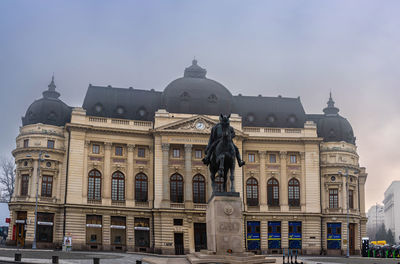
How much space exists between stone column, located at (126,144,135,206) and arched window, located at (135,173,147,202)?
62 cm

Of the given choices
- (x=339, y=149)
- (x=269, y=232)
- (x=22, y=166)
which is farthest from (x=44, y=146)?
(x=339, y=149)

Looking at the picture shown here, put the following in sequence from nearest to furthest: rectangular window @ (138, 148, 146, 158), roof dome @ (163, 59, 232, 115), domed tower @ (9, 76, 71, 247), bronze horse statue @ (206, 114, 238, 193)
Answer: bronze horse statue @ (206, 114, 238, 193) < domed tower @ (9, 76, 71, 247) < rectangular window @ (138, 148, 146, 158) < roof dome @ (163, 59, 232, 115)

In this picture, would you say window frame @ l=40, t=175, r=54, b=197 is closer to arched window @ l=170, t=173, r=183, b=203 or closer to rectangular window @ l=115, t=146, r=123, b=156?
rectangular window @ l=115, t=146, r=123, b=156

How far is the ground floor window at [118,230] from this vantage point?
71375mm

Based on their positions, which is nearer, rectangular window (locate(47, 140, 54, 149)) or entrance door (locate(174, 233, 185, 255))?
entrance door (locate(174, 233, 185, 255))

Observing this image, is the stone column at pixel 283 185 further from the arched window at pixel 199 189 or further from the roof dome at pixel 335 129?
the arched window at pixel 199 189

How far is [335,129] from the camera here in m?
81.1

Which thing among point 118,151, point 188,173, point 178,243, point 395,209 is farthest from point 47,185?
point 395,209

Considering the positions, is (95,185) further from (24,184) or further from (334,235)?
(334,235)

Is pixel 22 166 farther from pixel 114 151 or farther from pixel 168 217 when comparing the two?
pixel 168 217

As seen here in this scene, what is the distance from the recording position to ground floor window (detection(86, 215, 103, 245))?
230 ft

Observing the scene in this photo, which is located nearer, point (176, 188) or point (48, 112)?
point (48, 112)

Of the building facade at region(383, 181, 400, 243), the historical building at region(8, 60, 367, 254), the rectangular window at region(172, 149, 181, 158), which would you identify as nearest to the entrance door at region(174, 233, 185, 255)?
the historical building at region(8, 60, 367, 254)

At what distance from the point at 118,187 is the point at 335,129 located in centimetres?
3129
